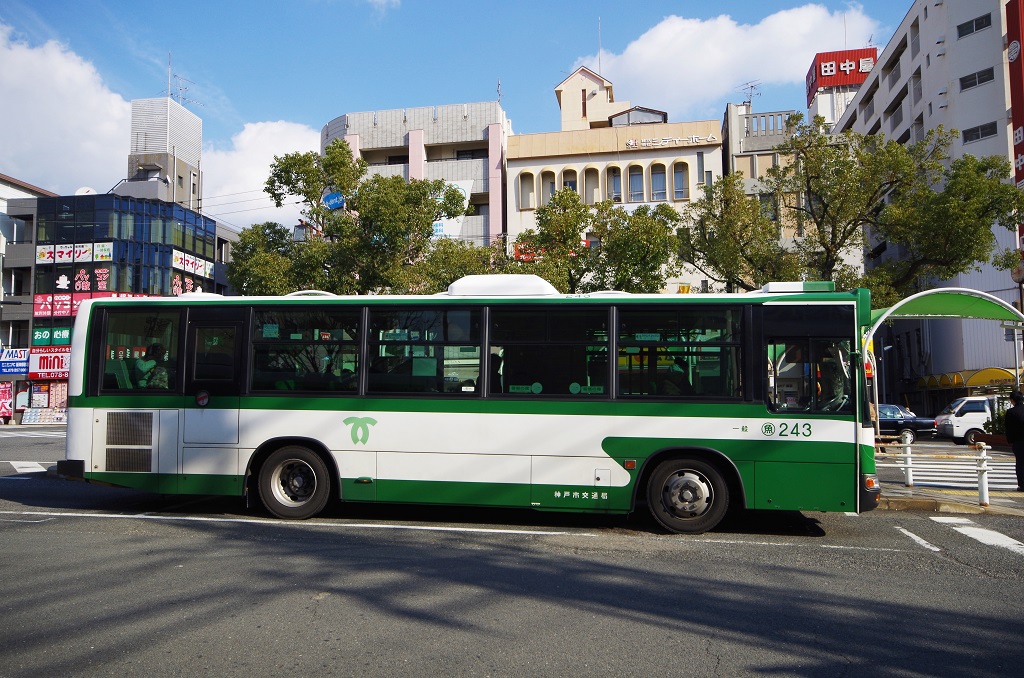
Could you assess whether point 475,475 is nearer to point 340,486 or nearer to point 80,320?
point 340,486

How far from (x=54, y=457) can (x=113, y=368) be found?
34.1ft

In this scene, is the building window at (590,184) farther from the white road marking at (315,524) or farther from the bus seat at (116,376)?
the white road marking at (315,524)

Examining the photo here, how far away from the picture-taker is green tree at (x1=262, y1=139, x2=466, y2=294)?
74.6 feet

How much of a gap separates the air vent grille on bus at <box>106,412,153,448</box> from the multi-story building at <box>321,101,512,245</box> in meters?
39.1

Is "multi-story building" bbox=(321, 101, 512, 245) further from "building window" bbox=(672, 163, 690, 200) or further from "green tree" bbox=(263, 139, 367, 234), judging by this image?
"green tree" bbox=(263, 139, 367, 234)

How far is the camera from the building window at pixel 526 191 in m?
49.3

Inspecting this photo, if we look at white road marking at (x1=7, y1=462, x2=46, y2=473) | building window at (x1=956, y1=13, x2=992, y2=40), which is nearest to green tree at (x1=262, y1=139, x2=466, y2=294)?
white road marking at (x1=7, y1=462, x2=46, y2=473)

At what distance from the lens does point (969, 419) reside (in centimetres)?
2717

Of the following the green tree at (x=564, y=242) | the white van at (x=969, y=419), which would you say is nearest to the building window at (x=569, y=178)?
the green tree at (x=564, y=242)

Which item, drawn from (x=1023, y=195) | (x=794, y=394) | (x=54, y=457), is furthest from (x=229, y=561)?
(x=1023, y=195)

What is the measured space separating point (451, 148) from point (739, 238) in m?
28.6

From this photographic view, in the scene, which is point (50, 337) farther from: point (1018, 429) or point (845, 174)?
point (1018, 429)

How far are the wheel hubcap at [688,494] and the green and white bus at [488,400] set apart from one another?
0.03m

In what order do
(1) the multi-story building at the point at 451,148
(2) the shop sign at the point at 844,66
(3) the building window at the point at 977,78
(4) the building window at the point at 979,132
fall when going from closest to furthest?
(4) the building window at the point at 979,132 < (3) the building window at the point at 977,78 < (1) the multi-story building at the point at 451,148 < (2) the shop sign at the point at 844,66
